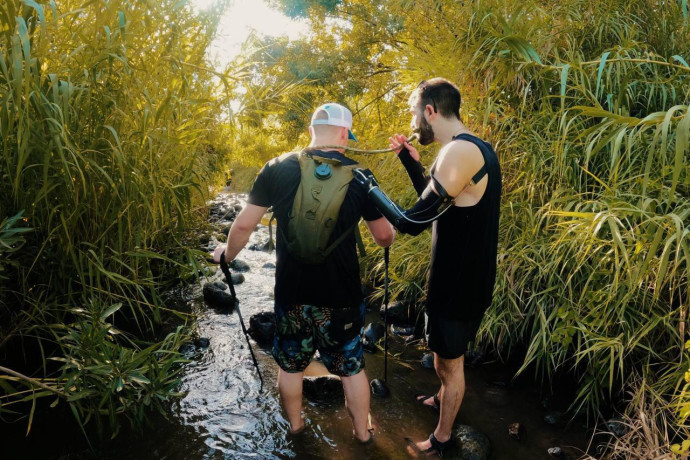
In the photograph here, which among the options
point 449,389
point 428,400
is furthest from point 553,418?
point 449,389

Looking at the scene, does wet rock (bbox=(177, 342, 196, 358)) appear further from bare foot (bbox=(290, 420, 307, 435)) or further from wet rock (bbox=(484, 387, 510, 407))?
wet rock (bbox=(484, 387, 510, 407))

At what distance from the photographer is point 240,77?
3.19m

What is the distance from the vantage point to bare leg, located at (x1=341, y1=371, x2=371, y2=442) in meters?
2.36

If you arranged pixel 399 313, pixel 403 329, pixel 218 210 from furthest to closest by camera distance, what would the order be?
1. pixel 218 210
2. pixel 399 313
3. pixel 403 329

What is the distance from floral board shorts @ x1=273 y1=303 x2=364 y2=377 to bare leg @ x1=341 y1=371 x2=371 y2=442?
0.04m

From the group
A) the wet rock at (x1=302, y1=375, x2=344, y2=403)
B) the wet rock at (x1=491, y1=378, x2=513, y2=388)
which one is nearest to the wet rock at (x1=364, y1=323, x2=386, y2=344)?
the wet rock at (x1=302, y1=375, x2=344, y2=403)

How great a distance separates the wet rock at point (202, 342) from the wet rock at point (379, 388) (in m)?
1.45

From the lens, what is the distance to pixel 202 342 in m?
3.60

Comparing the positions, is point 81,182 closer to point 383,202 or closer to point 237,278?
point 383,202

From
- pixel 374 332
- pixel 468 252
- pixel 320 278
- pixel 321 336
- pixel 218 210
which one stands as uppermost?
pixel 468 252

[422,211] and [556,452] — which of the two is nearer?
[422,211]

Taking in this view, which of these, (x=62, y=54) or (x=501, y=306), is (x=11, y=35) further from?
(x=501, y=306)

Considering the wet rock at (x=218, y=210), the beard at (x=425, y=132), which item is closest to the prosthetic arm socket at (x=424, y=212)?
the beard at (x=425, y=132)

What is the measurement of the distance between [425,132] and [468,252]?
675 mm
